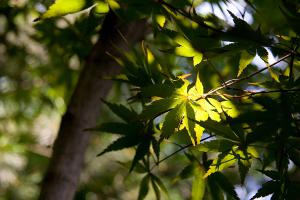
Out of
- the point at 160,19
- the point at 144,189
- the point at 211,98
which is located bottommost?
the point at 144,189

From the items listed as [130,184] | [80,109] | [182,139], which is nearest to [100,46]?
[80,109]

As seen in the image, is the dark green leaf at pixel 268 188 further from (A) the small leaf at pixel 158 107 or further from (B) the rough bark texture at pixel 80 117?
(B) the rough bark texture at pixel 80 117

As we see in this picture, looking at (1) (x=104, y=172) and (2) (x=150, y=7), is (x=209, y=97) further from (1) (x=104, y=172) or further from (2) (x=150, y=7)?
(1) (x=104, y=172)

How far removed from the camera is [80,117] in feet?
3.16

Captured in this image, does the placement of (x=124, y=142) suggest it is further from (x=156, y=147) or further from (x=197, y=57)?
(x=197, y=57)

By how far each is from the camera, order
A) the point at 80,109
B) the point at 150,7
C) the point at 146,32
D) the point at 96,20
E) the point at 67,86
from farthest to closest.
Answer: the point at 67,86
the point at 146,32
the point at 80,109
the point at 96,20
the point at 150,7

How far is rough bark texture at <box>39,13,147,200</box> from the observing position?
0.90 meters

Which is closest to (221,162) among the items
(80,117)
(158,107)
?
(158,107)

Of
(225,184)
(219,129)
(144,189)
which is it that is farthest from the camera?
(144,189)

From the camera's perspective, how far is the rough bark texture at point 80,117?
0.90m

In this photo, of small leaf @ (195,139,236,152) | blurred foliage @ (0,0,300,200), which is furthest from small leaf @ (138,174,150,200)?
small leaf @ (195,139,236,152)

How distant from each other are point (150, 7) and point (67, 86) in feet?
2.77

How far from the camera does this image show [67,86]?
1.46m

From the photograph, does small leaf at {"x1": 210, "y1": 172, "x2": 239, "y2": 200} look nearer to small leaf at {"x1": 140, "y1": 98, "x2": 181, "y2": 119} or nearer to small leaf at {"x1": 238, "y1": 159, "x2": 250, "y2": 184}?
small leaf at {"x1": 238, "y1": 159, "x2": 250, "y2": 184}
